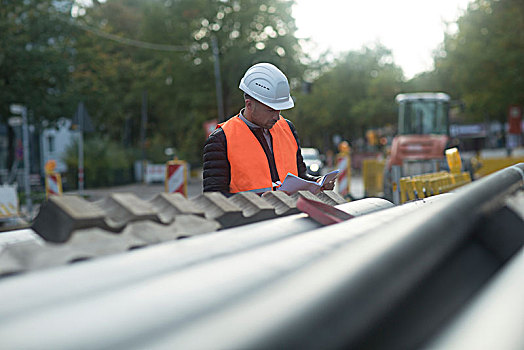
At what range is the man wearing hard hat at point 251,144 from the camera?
358cm

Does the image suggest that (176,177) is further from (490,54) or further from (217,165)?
(490,54)

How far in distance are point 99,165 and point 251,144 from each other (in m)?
29.0

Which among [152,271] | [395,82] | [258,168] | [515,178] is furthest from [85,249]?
[395,82]

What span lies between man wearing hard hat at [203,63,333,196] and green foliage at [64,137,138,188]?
28.2m

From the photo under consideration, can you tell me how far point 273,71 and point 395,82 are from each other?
57.2 metres

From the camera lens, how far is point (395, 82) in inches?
2318

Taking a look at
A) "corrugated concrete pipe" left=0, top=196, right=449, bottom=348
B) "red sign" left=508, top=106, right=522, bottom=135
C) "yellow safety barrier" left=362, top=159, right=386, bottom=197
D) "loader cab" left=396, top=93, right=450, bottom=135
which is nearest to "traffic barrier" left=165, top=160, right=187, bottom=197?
"yellow safety barrier" left=362, top=159, right=386, bottom=197

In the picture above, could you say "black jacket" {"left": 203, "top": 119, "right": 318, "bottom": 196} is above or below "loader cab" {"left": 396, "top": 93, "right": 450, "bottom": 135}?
below

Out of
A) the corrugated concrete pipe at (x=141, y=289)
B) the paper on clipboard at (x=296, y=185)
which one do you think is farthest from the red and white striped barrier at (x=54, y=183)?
the corrugated concrete pipe at (x=141, y=289)

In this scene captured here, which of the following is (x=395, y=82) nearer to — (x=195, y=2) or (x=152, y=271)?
(x=195, y=2)

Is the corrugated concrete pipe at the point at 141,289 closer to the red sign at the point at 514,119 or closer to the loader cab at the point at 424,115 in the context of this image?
the loader cab at the point at 424,115

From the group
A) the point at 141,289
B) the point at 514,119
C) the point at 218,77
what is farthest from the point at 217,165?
the point at 218,77

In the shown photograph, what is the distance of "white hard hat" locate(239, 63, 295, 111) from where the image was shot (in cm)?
358

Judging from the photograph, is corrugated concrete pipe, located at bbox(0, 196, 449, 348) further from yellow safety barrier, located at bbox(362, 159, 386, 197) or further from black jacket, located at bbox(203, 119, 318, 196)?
yellow safety barrier, located at bbox(362, 159, 386, 197)
